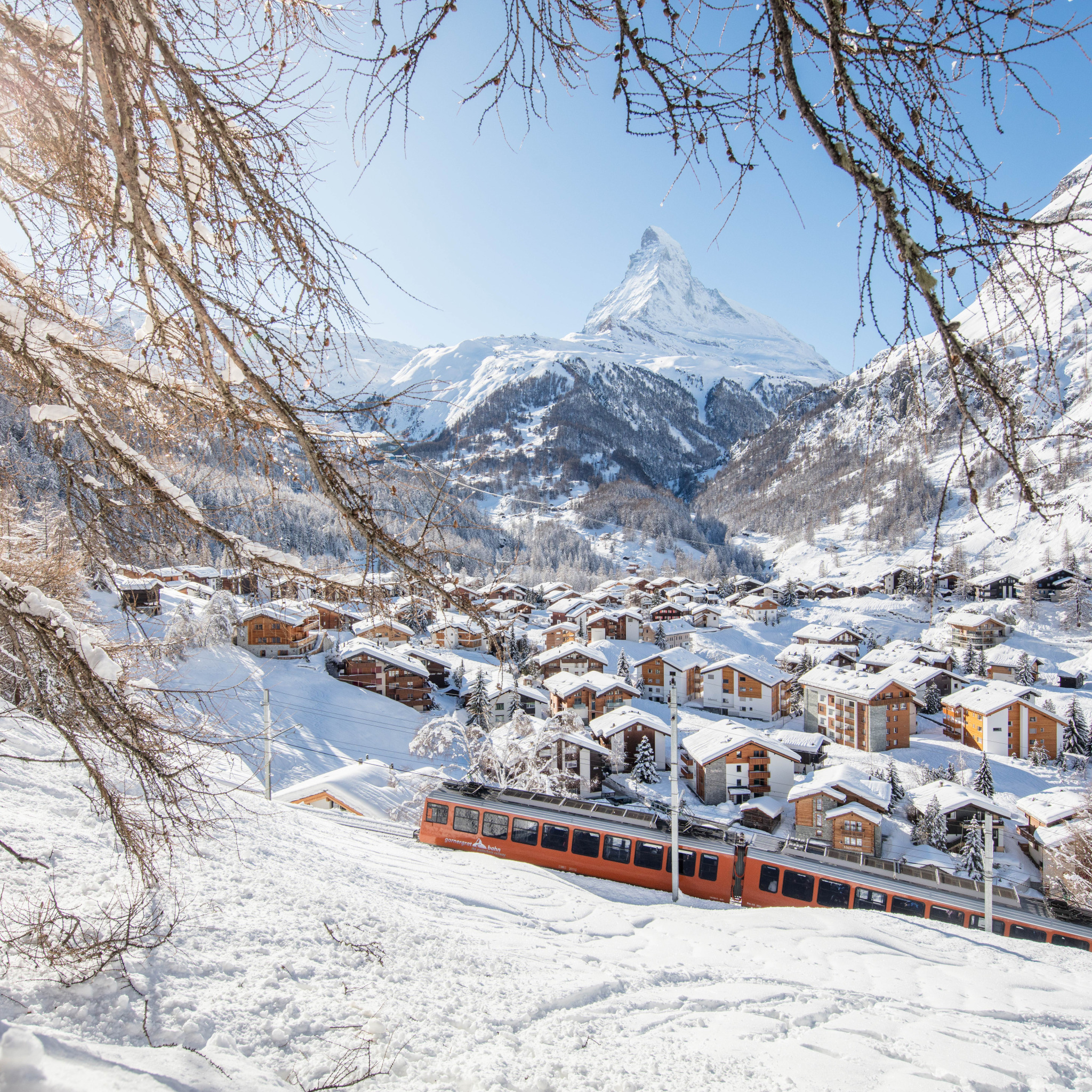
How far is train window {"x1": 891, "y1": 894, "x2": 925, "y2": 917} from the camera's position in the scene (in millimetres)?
7520

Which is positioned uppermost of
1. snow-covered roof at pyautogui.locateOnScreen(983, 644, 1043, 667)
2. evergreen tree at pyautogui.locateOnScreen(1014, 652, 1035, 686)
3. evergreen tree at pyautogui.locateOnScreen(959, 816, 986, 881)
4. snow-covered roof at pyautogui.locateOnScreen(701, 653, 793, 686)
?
snow-covered roof at pyautogui.locateOnScreen(983, 644, 1043, 667)

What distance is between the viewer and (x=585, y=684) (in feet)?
74.8

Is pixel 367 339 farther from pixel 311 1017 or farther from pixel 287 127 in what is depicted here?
pixel 311 1017

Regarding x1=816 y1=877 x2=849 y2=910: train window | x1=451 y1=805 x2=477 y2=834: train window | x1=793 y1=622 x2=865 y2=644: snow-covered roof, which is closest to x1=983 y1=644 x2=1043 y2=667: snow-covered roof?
x1=793 y1=622 x2=865 y2=644: snow-covered roof

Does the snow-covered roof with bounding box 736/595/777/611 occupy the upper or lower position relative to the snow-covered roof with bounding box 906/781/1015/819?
upper

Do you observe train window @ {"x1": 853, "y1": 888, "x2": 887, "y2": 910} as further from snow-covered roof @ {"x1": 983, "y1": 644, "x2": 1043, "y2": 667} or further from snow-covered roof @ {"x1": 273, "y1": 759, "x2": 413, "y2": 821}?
snow-covered roof @ {"x1": 983, "y1": 644, "x2": 1043, "y2": 667}

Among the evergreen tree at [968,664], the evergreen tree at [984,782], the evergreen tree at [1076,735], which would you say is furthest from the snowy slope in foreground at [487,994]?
the evergreen tree at [968,664]

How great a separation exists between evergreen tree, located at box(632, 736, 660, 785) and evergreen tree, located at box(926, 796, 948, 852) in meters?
7.11

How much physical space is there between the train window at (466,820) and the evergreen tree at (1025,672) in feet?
104

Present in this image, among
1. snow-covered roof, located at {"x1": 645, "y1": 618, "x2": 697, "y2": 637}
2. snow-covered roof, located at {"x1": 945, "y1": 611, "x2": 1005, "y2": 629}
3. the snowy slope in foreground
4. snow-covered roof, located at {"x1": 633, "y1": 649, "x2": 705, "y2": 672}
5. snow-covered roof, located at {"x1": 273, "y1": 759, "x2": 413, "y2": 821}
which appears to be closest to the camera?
the snowy slope in foreground

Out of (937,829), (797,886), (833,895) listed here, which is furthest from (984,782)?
(797,886)

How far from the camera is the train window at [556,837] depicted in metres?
8.14

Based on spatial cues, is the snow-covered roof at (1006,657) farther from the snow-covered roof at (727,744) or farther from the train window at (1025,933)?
the train window at (1025,933)

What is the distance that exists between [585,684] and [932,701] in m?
16.9
